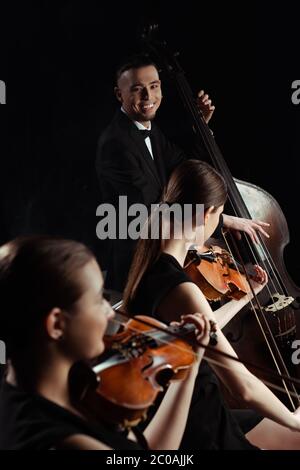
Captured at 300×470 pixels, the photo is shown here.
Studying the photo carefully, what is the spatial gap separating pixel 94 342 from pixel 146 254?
510mm

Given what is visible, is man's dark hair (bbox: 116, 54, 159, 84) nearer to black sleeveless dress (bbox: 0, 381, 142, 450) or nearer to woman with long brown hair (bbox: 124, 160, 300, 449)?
woman with long brown hair (bbox: 124, 160, 300, 449)

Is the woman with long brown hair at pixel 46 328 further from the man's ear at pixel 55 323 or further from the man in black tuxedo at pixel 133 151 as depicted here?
the man in black tuxedo at pixel 133 151

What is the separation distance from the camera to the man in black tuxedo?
232 cm

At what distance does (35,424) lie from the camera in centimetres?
91

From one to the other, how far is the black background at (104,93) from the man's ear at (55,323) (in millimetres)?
1341

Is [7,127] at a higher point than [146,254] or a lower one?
higher

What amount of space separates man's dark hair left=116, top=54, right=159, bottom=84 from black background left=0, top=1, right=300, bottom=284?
0.14 ft

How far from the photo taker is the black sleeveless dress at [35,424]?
0.89 meters

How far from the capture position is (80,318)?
100 cm

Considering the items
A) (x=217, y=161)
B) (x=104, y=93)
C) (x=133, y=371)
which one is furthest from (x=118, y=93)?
(x=133, y=371)

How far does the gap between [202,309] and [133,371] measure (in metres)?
0.29

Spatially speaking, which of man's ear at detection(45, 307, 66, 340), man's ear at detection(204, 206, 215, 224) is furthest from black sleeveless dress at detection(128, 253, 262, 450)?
man's ear at detection(45, 307, 66, 340)
